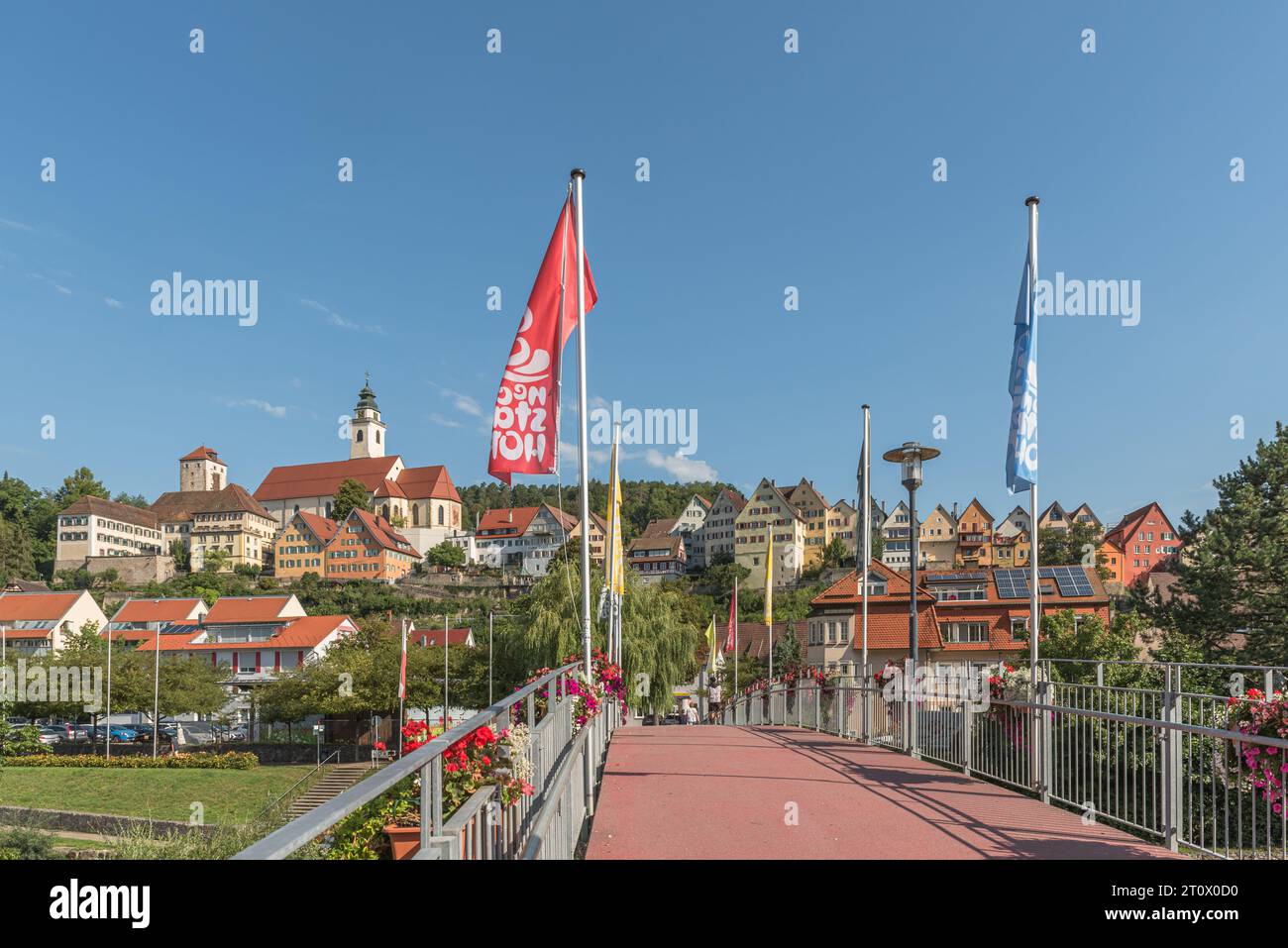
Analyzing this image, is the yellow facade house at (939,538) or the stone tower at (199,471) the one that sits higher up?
the stone tower at (199,471)

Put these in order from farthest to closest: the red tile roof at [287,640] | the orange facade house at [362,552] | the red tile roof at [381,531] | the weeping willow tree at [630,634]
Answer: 1. the red tile roof at [381,531]
2. the orange facade house at [362,552]
3. the red tile roof at [287,640]
4. the weeping willow tree at [630,634]

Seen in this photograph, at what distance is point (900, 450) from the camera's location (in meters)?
19.1

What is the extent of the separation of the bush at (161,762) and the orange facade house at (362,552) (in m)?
90.6

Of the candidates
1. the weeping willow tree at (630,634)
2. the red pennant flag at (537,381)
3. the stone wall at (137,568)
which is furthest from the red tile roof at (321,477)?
the red pennant flag at (537,381)

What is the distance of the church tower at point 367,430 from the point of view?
18738 centimetres

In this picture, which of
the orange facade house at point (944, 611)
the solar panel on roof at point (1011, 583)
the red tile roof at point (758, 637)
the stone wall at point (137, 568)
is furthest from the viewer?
the stone wall at point (137, 568)

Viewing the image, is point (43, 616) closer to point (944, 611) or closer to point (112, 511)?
point (112, 511)

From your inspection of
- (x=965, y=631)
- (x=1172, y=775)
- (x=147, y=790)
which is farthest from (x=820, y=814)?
(x=965, y=631)

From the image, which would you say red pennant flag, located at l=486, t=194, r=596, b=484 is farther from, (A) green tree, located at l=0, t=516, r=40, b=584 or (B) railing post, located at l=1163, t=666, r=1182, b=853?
(A) green tree, located at l=0, t=516, r=40, b=584

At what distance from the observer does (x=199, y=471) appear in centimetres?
17888

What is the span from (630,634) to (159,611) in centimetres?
7539

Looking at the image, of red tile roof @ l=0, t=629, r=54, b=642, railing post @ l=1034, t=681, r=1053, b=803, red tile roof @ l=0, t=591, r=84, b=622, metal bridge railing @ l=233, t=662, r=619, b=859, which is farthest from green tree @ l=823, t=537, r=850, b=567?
metal bridge railing @ l=233, t=662, r=619, b=859

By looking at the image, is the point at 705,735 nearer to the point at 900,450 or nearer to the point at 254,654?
the point at 900,450

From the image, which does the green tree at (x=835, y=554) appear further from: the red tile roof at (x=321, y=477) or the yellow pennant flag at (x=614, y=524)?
the yellow pennant flag at (x=614, y=524)
